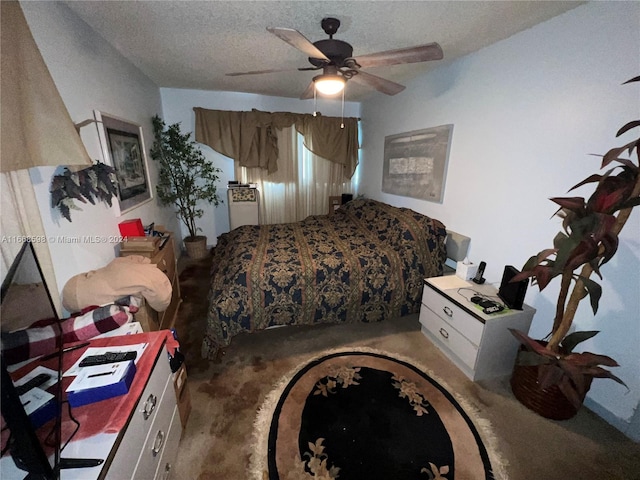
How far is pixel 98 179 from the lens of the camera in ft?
5.49

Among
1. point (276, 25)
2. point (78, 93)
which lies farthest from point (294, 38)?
point (78, 93)

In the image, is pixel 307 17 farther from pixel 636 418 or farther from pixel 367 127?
pixel 636 418

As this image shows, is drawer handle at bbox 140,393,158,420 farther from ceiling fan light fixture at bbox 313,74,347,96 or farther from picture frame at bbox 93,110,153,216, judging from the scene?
ceiling fan light fixture at bbox 313,74,347,96

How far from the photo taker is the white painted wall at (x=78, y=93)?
1413mm

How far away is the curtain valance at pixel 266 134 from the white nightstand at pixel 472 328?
9.11 feet

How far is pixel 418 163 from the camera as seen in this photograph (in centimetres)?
296

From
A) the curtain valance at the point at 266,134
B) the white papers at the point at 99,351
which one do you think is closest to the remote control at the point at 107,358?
the white papers at the point at 99,351

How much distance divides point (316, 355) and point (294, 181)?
2859 mm

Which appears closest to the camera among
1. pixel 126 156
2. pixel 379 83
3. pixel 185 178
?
pixel 379 83

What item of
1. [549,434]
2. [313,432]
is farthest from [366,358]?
[549,434]

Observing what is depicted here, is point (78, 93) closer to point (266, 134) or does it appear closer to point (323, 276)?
point (323, 276)

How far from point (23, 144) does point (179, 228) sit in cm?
306

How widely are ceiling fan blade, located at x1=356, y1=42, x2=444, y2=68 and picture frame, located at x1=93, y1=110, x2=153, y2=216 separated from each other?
1.85 meters

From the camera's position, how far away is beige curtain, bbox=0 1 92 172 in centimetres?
107
